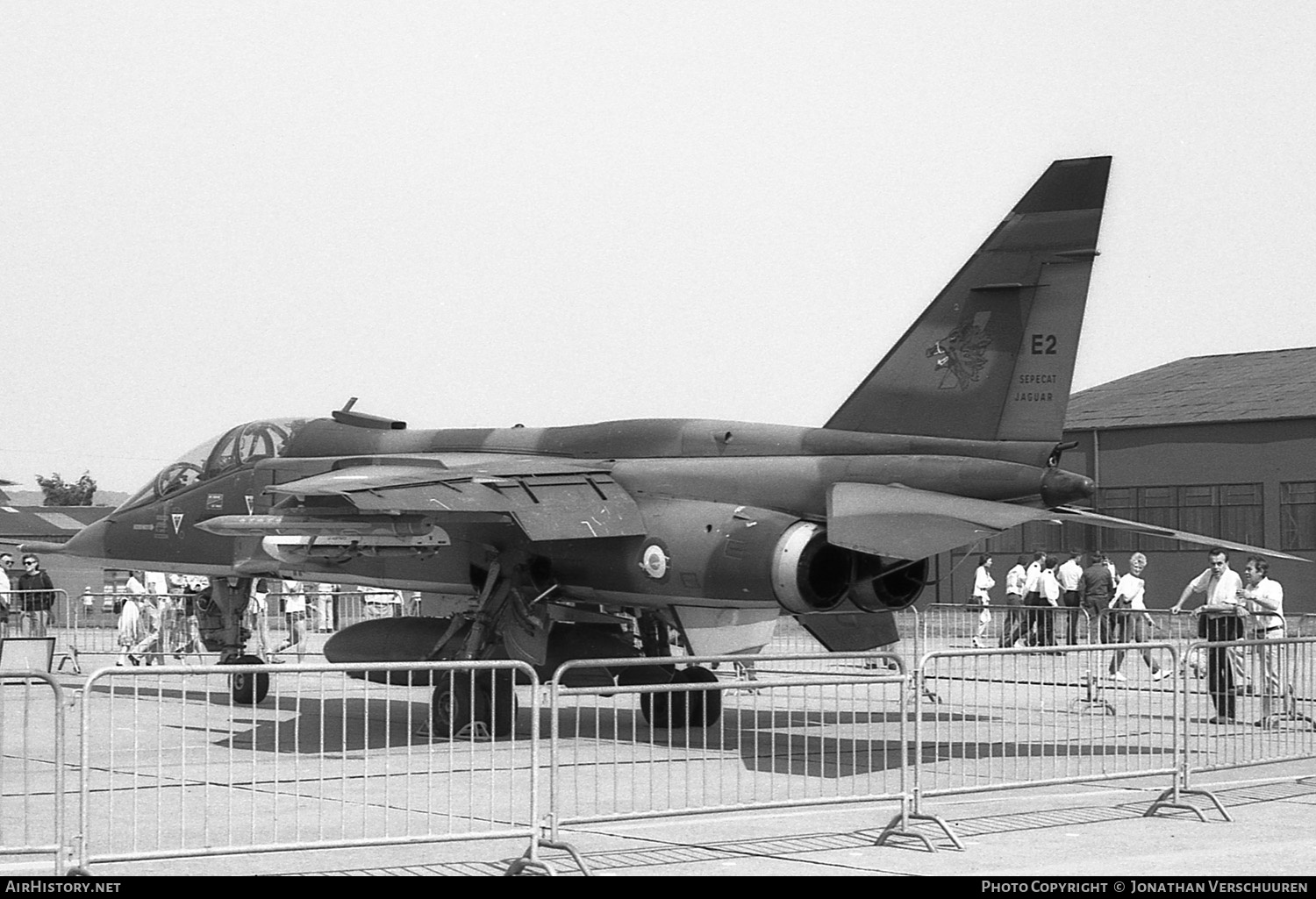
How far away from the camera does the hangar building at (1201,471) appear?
112 ft

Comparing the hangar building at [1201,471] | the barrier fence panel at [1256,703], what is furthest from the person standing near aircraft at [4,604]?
the hangar building at [1201,471]

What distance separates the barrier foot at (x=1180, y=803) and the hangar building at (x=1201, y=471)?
944 inches

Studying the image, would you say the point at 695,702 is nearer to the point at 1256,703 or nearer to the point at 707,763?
the point at 1256,703

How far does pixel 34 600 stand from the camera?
24.1 m

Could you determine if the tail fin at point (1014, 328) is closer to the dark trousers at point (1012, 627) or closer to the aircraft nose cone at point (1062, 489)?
the aircraft nose cone at point (1062, 489)

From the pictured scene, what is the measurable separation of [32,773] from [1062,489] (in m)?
7.54

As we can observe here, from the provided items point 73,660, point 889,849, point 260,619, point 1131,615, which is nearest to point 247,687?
point 260,619

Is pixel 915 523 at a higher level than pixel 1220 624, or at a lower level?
higher

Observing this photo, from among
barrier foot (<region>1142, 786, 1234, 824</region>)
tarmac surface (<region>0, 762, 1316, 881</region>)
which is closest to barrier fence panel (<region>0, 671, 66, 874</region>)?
tarmac surface (<region>0, 762, 1316, 881</region>)

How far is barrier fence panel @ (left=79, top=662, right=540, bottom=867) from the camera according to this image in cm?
773
